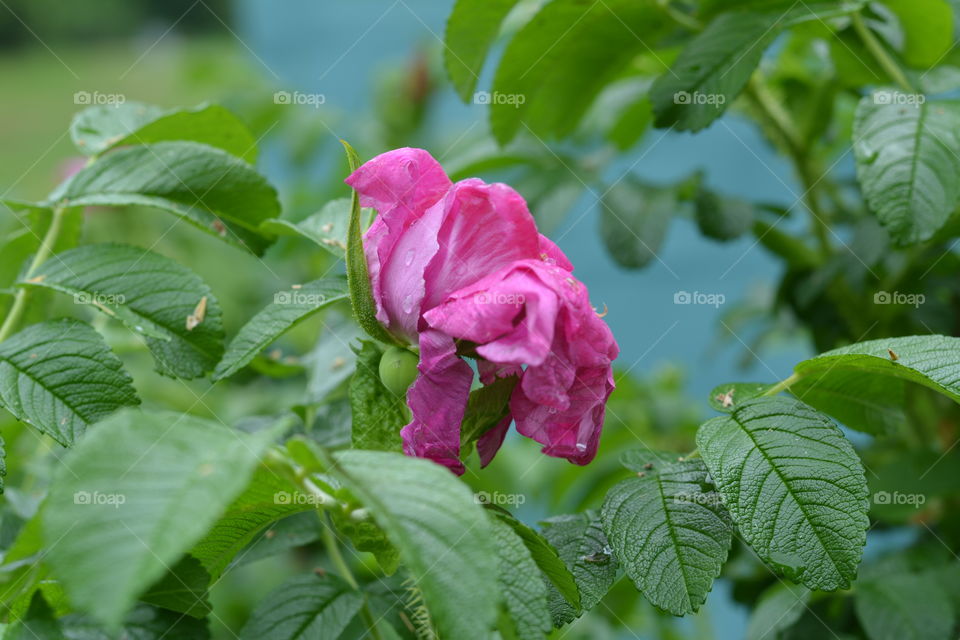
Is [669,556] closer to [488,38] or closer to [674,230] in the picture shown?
[488,38]

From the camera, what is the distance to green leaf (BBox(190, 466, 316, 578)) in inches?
18.0

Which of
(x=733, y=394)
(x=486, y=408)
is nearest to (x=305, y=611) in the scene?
(x=486, y=408)

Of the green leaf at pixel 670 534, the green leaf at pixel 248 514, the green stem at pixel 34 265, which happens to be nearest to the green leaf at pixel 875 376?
the green leaf at pixel 670 534

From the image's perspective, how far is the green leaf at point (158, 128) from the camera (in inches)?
28.5

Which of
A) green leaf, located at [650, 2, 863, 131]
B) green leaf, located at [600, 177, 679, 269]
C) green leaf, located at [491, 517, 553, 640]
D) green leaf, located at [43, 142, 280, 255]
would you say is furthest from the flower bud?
green leaf, located at [600, 177, 679, 269]

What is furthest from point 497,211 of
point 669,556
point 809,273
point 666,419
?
point 666,419

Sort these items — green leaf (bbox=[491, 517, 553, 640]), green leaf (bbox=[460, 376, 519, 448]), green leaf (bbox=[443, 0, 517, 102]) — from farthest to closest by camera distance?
green leaf (bbox=[443, 0, 517, 102]) → green leaf (bbox=[460, 376, 519, 448]) → green leaf (bbox=[491, 517, 553, 640])

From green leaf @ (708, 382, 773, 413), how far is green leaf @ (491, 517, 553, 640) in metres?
0.20

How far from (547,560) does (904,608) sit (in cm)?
43

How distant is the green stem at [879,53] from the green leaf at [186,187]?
51 cm

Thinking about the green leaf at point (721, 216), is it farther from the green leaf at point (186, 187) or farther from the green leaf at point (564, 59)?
the green leaf at point (186, 187)

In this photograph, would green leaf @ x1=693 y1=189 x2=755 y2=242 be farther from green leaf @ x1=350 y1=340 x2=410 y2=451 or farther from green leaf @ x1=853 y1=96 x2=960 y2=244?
green leaf @ x1=350 y1=340 x2=410 y2=451

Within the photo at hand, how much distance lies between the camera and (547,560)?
0.47 m

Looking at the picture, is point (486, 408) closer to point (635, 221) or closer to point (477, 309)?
point (477, 309)
